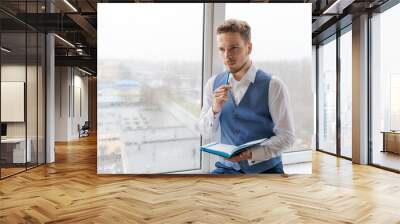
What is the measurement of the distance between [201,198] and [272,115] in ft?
6.18

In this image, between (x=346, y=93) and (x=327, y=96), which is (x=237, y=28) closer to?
(x=346, y=93)

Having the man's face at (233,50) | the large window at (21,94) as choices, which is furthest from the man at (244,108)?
the large window at (21,94)

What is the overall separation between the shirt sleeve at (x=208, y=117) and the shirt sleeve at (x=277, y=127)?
2.36ft

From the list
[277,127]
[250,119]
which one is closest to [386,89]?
[277,127]

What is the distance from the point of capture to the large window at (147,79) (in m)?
6.02

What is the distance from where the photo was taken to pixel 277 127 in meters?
5.88

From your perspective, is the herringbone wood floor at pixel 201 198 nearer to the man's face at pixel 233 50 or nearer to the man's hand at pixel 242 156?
the man's hand at pixel 242 156

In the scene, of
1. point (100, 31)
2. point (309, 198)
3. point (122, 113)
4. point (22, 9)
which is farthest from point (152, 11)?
point (309, 198)

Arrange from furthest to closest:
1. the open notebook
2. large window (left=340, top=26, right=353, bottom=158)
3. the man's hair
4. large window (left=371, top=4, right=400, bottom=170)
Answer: large window (left=340, top=26, right=353, bottom=158), large window (left=371, top=4, right=400, bottom=170), the man's hair, the open notebook

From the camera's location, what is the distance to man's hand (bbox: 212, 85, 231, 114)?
5914 mm

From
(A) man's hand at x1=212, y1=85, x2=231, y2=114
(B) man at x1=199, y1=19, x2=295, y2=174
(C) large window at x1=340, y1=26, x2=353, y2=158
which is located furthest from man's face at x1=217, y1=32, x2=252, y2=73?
(C) large window at x1=340, y1=26, x2=353, y2=158

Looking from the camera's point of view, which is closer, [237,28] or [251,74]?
[251,74]

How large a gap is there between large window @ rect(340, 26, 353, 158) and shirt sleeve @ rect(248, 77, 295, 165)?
3.19 m

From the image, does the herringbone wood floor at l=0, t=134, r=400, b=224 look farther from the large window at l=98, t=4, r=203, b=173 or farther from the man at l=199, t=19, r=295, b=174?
the large window at l=98, t=4, r=203, b=173
